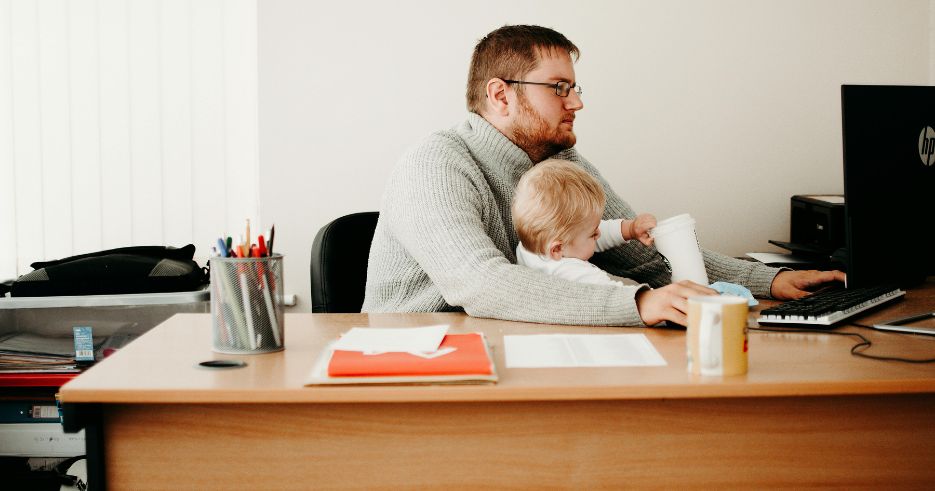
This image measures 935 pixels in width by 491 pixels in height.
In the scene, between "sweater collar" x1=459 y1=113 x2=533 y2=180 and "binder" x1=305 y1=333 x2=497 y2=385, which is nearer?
"binder" x1=305 y1=333 x2=497 y2=385

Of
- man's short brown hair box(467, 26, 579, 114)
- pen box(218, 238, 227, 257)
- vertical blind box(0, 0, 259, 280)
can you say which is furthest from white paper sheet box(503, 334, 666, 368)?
vertical blind box(0, 0, 259, 280)

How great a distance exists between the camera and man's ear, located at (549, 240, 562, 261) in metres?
1.51

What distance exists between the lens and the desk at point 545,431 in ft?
3.29

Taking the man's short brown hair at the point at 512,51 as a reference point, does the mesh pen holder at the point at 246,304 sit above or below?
below

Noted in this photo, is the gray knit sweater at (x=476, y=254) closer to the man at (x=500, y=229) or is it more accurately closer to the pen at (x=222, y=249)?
the man at (x=500, y=229)

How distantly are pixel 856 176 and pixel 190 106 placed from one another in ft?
6.18

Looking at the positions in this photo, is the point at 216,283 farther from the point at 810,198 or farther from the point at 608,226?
the point at 810,198

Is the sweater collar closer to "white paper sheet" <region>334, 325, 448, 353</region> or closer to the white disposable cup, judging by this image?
the white disposable cup

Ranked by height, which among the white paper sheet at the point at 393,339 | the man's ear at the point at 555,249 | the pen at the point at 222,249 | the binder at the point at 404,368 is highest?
the pen at the point at 222,249

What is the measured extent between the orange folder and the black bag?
4.10 feet

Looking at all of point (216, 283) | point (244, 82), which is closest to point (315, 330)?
point (216, 283)

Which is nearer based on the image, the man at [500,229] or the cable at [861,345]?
the cable at [861,345]

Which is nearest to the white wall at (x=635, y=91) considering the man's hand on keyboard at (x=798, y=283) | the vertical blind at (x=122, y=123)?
the vertical blind at (x=122, y=123)

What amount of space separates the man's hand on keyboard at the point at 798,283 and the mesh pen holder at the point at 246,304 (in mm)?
1097
